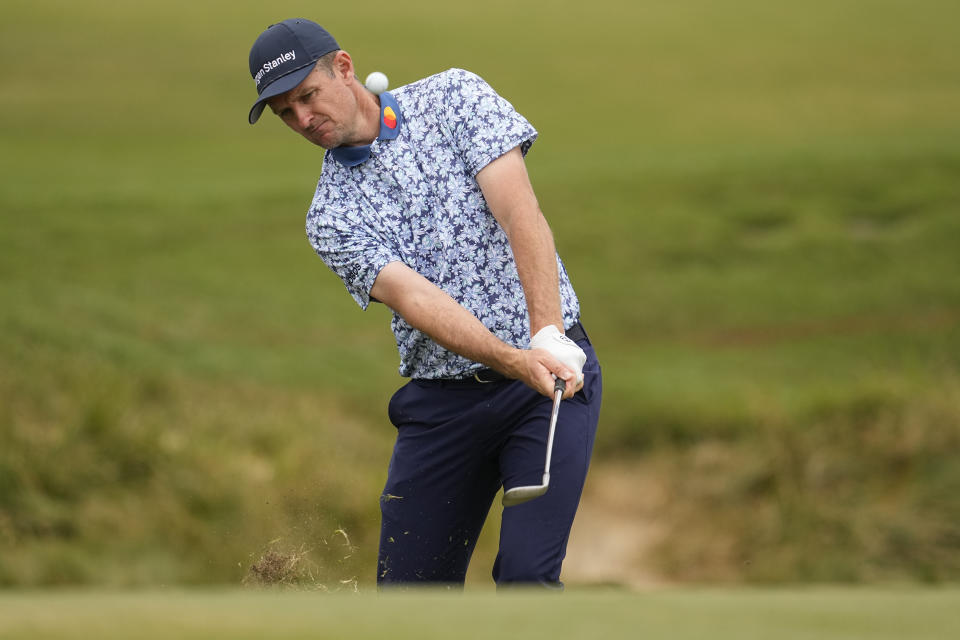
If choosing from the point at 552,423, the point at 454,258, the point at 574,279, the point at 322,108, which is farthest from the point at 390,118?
the point at 574,279

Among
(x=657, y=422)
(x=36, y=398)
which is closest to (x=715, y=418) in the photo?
(x=657, y=422)

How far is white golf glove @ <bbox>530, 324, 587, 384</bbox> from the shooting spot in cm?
308

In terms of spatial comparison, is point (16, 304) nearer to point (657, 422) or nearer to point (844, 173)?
point (657, 422)

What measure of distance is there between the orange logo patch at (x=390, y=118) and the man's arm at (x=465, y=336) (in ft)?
1.46

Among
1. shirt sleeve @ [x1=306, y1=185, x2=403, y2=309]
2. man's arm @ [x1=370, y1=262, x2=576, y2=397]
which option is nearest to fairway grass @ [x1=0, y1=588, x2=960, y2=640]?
man's arm @ [x1=370, y1=262, x2=576, y2=397]

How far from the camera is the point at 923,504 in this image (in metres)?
7.03

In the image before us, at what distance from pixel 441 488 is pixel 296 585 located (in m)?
0.61

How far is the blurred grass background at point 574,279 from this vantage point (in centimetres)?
673

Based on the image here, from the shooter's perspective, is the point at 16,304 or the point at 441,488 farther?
the point at 16,304

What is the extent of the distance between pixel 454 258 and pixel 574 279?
21.4ft

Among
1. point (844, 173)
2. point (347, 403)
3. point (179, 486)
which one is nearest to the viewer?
point (179, 486)

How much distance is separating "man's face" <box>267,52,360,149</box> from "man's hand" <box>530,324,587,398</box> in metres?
0.76

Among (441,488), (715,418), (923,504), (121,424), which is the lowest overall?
(923,504)

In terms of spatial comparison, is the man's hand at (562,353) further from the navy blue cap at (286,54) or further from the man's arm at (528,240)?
the navy blue cap at (286,54)
